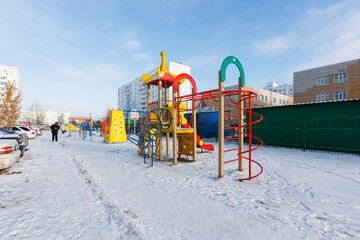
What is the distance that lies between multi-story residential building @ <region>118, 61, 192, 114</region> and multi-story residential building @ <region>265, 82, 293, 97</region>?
159 ft

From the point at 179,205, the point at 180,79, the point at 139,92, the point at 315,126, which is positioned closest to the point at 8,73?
the point at 139,92

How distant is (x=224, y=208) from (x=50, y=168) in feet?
18.4

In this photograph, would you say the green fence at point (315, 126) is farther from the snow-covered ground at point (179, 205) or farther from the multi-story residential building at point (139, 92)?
the multi-story residential building at point (139, 92)

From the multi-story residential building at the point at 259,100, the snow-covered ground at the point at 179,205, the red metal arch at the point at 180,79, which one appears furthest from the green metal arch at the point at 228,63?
the multi-story residential building at the point at 259,100

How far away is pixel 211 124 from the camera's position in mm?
15734

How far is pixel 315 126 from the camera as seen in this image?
9.58 meters

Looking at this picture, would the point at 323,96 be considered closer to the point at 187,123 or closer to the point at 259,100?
the point at 259,100

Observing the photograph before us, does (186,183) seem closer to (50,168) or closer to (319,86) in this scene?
(50,168)

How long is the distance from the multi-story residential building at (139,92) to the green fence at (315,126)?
58.7m

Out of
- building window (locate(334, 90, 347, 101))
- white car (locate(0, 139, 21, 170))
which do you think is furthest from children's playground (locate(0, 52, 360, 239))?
building window (locate(334, 90, 347, 101))

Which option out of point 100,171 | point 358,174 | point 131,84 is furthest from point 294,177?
point 131,84

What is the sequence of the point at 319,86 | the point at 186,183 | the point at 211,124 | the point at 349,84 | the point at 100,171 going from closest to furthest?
the point at 186,183
the point at 100,171
the point at 211,124
the point at 349,84
the point at 319,86

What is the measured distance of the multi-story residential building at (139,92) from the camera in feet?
231

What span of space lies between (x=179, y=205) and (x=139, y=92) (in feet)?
276
